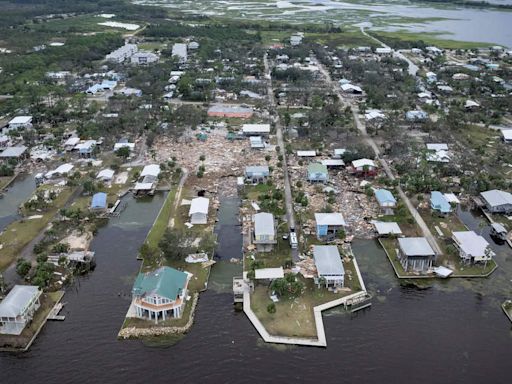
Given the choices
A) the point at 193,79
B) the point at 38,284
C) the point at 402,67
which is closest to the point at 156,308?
the point at 38,284

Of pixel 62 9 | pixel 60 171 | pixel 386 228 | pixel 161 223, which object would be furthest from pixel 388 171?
pixel 62 9

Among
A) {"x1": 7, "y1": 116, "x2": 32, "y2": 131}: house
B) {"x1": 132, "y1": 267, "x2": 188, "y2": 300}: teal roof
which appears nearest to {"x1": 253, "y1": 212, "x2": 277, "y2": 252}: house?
{"x1": 132, "y1": 267, "x2": 188, "y2": 300}: teal roof

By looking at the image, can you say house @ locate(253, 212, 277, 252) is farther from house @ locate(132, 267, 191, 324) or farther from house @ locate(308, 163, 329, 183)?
house @ locate(308, 163, 329, 183)

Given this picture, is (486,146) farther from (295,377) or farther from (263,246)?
(295,377)

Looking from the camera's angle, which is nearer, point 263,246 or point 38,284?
point 38,284

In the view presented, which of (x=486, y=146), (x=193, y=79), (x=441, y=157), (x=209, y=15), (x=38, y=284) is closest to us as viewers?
(x=38, y=284)

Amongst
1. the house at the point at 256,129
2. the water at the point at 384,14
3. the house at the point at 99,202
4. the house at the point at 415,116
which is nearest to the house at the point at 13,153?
the house at the point at 99,202

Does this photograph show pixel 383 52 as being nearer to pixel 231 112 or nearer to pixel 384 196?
pixel 231 112

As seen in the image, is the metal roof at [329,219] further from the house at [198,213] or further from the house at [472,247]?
the house at [198,213]
